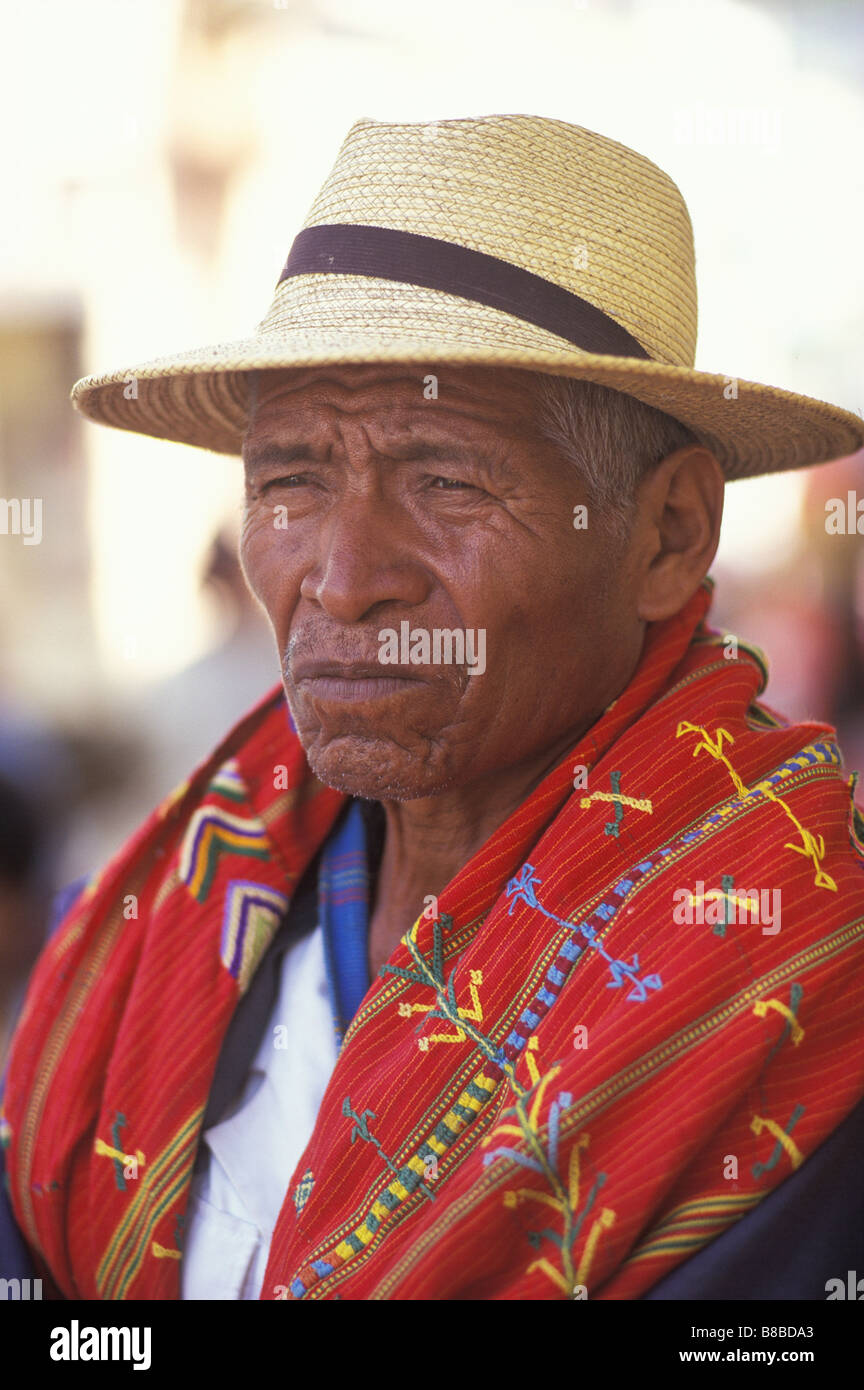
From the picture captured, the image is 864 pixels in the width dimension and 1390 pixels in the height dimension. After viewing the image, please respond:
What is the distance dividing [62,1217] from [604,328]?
1659mm

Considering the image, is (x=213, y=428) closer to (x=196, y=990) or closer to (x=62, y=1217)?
(x=196, y=990)

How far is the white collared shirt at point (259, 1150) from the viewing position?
1.64m

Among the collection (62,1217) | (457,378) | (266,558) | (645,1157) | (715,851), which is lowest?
(62,1217)

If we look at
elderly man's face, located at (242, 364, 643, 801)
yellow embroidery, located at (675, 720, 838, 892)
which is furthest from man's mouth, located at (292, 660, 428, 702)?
yellow embroidery, located at (675, 720, 838, 892)

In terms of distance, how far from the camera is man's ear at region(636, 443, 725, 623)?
1.71 metres

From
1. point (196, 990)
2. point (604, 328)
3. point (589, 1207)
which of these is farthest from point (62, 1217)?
point (604, 328)

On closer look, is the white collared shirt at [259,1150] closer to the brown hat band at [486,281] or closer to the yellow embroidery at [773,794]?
the yellow embroidery at [773,794]

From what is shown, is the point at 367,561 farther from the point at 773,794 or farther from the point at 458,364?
the point at 773,794

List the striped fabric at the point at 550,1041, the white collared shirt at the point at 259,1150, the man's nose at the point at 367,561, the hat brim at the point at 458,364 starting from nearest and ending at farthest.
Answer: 1. the striped fabric at the point at 550,1041
2. the hat brim at the point at 458,364
3. the man's nose at the point at 367,561
4. the white collared shirt at the point at 259,1150

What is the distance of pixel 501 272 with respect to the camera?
4.92 ft

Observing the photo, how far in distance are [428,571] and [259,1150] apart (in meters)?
0.94

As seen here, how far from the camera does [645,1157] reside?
1.25 metres

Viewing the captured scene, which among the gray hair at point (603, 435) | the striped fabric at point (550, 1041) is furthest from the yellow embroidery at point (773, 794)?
the gray hair at point (603, 435)

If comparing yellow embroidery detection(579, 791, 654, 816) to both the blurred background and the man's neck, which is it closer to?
the man's neck
